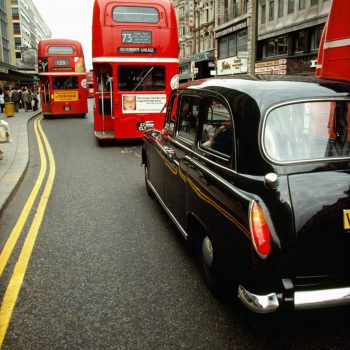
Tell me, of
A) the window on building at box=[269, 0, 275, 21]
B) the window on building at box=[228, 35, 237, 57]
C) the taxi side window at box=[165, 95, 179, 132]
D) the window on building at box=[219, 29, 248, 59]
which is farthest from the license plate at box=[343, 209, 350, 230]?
the window on building at box=[228, 35, 237, 57]

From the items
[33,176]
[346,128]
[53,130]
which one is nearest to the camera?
[346,128]

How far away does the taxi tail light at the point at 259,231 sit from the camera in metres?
2.62

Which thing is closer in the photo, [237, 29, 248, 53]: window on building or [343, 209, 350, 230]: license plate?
[343, 209, 350, 230]: license plate

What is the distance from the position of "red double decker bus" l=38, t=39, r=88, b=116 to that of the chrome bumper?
21.8 m

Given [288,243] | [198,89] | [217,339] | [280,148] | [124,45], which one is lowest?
[217,339]

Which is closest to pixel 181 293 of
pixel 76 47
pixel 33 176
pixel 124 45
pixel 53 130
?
pixel 33 176

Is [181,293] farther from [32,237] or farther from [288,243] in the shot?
[32,237]

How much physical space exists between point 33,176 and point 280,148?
6835mm

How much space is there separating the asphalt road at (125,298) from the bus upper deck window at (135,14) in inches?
269

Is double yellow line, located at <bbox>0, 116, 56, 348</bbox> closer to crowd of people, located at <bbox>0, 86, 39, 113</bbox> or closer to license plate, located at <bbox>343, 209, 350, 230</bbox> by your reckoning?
license plate, located at <bbox>343, 209, 350, 230</bbox>

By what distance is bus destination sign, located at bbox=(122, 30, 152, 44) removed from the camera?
452 inches

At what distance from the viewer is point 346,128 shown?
3.19m

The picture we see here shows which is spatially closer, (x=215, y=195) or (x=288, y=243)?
(x=288, y=243)

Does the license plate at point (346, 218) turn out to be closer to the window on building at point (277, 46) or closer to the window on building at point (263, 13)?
the window on building at point (277, 46)
